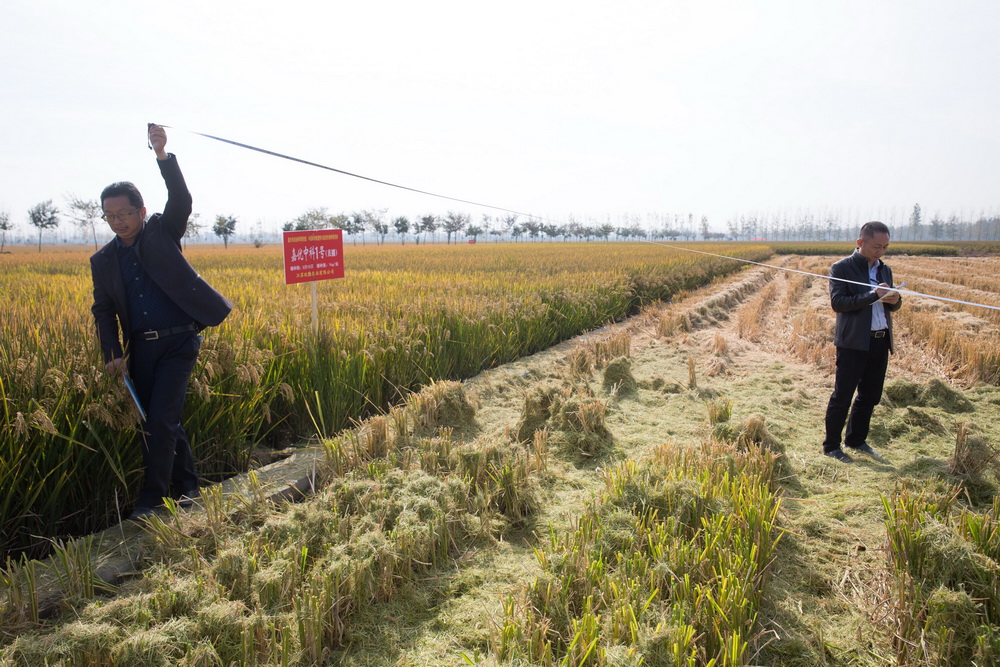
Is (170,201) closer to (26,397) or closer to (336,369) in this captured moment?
(26,397)

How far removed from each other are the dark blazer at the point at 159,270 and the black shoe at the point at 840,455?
4.31m

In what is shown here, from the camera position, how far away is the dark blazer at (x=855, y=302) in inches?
144

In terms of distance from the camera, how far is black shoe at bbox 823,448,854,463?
3.70m

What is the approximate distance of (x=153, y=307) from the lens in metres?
2.87

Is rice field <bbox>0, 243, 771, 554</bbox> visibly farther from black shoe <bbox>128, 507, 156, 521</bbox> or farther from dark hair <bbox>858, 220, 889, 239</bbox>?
dark hair <bbox>858, 220, 889, 239</bbox>

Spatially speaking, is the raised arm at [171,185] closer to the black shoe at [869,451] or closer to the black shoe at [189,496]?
the black shoe at [189,496]

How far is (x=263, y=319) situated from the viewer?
464 cm

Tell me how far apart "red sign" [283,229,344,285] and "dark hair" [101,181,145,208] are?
2.15 m

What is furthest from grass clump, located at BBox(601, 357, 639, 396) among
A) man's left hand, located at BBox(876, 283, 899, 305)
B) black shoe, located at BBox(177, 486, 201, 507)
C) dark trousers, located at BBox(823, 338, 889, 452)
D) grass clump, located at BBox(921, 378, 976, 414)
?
black shoe, located at BBox(177, 486, 201, 507)

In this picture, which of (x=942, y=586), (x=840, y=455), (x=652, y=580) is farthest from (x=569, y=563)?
(x=840, y=455)

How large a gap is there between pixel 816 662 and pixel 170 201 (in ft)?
12.1

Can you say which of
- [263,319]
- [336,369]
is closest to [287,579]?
[336,369]

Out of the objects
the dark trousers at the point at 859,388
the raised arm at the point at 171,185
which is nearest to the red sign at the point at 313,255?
the raised arm at the point at 171,185

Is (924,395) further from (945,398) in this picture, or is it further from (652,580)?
(652,580)
